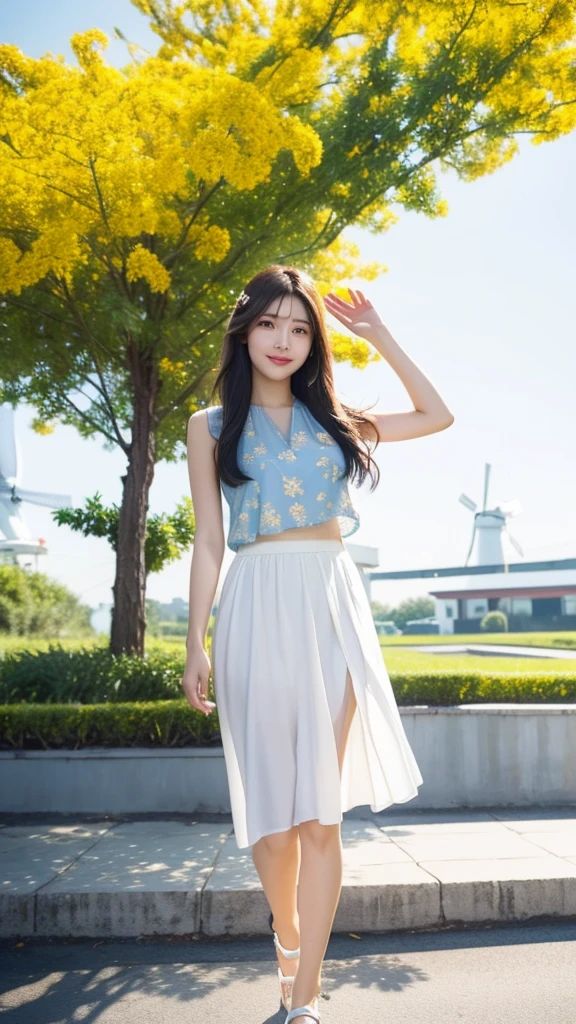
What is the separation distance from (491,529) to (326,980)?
6158cm

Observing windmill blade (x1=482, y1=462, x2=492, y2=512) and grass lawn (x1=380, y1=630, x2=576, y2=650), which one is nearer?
grass lawn (x1=380, y1=630, x2=576, y2=650)

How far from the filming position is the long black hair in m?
2.61

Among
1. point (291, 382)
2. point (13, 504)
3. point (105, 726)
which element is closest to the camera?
point (291, 382)

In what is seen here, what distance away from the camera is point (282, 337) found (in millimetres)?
2604

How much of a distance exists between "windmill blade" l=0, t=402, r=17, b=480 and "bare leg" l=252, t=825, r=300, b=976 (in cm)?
3149

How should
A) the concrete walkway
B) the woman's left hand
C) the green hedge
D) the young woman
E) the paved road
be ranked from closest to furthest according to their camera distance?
the young woman → the paved road → the woman's left hand → the concrete walkway → the green hedge

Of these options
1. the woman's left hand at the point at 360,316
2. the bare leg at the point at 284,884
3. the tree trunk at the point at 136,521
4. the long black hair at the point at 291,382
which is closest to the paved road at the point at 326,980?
the bare leg at the point at 284,884

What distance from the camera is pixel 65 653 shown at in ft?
23.6

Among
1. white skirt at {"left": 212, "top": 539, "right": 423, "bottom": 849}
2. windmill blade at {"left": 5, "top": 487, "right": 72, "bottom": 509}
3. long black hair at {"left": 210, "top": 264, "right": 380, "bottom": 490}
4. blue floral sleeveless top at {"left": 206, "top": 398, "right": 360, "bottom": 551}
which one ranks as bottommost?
white skirt at {"left": 212, "top": 539, "right": 423, "bottom": 849}

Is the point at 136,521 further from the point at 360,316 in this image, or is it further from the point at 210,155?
the point at 360,316

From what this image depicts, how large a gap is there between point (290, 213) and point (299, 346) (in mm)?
4693

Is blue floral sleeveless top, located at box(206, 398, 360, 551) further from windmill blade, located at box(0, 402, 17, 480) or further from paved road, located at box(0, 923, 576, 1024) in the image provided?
windmill blade, located at box(0, 402, 17, 480)

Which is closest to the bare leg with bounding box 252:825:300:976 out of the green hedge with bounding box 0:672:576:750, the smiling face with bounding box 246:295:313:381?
the smiling face with bounding box 246:295:313:381

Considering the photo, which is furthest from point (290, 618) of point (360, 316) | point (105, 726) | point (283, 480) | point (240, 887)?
point (105, 726)
